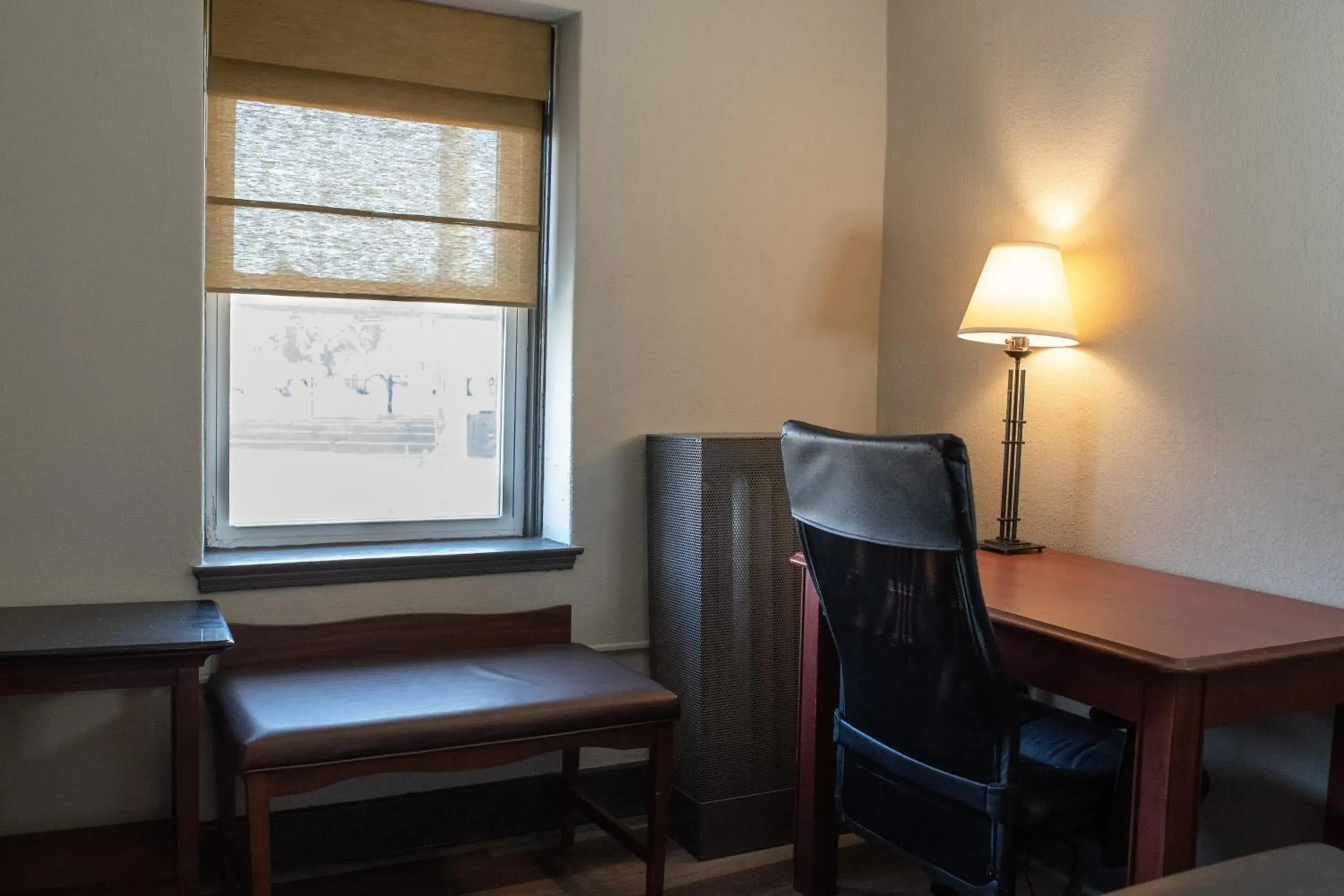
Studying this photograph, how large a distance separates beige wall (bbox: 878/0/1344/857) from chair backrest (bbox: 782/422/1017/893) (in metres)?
0.76

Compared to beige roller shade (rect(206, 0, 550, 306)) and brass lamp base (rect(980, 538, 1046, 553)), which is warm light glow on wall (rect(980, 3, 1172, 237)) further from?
beige roller shade (rect(206, 0, 550, 306))

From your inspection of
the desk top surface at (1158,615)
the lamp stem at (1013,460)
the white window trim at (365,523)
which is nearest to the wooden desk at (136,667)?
the white window trim at (365,523)

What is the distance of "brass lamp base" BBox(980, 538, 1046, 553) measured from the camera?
102 inches

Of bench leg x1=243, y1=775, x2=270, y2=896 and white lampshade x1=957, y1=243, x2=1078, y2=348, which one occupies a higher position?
white lampshade x1=957, y1=243, x2=1078, y2=348

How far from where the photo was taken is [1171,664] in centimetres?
163

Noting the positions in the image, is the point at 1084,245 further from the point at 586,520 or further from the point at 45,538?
the point at 45,538

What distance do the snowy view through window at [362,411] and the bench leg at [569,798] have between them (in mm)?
643

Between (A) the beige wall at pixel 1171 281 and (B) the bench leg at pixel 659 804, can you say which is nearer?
(A) the beige wall at pixel 1171 281

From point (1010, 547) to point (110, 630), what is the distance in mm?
1831

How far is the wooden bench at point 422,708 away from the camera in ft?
6.71

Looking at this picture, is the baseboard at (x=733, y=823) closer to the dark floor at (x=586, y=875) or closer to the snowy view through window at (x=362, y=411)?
the dark floor at (x=586, y=875)

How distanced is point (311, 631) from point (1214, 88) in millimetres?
2186

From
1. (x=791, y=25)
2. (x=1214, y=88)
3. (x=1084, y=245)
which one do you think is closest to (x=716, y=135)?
(x=791, y=25)

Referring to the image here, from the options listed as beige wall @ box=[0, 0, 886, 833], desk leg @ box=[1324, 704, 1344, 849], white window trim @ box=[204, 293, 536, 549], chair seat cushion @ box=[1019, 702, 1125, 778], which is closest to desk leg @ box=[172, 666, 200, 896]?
beige wall @ box=[0, 0, 886, 833]
